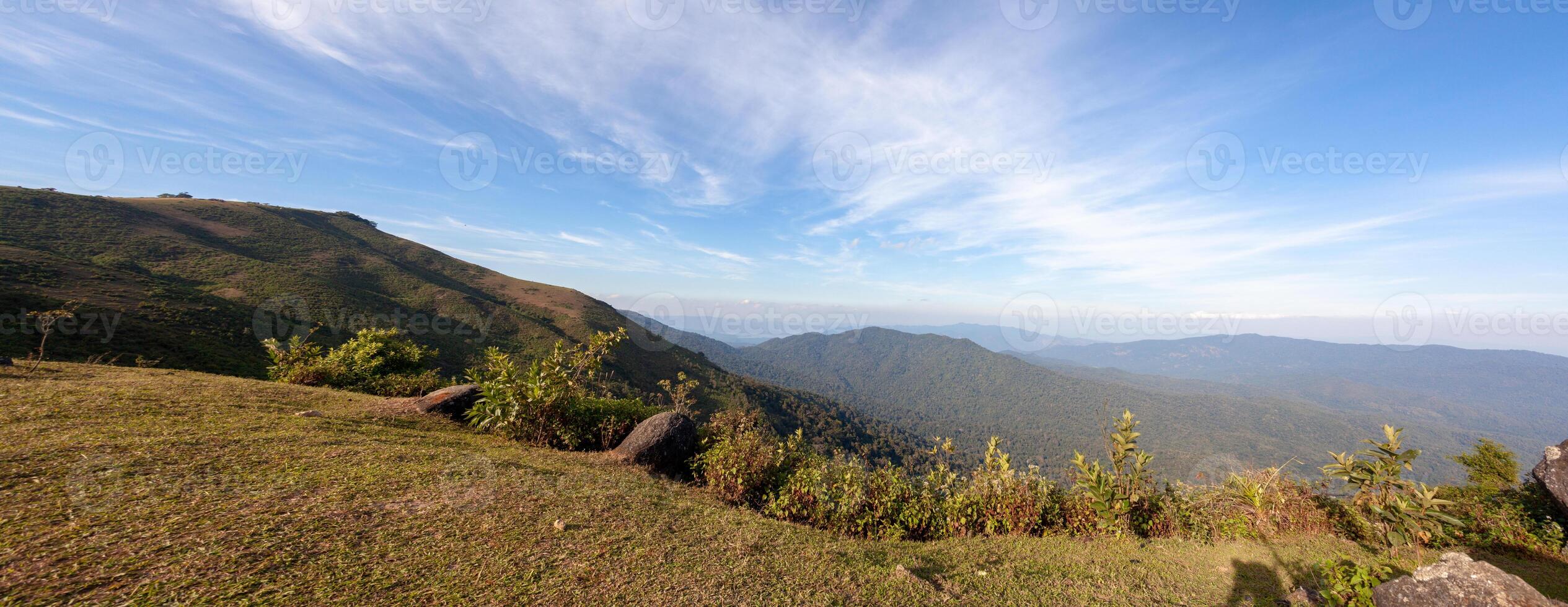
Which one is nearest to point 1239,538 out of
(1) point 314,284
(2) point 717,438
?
(2) point 717,438

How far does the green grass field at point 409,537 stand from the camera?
3.37m

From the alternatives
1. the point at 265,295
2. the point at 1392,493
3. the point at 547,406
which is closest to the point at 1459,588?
the point at 1392,493

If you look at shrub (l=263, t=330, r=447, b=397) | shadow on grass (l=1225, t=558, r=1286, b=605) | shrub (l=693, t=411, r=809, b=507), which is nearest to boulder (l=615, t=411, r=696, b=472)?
shrub (l=693, t=411, r=809, b=507)

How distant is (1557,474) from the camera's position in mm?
6965

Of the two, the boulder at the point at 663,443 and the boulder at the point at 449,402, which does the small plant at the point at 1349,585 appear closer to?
the boulder at the point at 663,443

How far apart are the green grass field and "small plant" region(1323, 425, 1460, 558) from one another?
0.61m

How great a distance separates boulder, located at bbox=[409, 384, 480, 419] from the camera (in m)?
9.06

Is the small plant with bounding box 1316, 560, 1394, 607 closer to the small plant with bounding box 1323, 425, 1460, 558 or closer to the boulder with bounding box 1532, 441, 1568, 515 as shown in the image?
the small plant with bounding box 1323, 425, 1460, 558

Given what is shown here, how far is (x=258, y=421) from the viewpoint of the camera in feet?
21.4

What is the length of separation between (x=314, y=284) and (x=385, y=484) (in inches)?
2676

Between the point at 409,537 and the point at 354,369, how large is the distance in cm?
1011

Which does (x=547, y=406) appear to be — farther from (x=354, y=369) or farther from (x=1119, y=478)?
(x=1119, y=478)

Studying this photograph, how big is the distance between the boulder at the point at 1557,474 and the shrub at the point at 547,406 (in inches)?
591

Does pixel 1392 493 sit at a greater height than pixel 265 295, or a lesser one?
lesser
